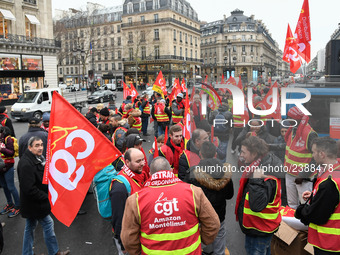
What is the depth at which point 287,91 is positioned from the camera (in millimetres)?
3270

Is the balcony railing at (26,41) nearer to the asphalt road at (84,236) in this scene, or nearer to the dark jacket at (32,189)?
the asphalt road at (84,236)

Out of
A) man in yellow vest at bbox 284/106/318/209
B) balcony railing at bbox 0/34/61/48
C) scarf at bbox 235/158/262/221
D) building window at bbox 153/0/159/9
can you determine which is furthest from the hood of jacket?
building window at bbox 153/0/159/9

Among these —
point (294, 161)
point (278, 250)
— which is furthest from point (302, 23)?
point (278, 250)

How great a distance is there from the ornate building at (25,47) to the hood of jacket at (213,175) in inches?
1080

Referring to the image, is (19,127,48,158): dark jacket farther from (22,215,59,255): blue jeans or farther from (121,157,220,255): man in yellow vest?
(121,157,220,255): man in yellow vest

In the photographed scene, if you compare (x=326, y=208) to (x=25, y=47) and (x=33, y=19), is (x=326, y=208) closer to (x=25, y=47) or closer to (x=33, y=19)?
(x=25, y=47)

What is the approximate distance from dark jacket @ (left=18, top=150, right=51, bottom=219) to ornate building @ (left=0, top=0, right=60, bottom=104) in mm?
25806

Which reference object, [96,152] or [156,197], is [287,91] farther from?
[96,152]

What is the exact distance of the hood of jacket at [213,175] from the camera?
3.09 metres

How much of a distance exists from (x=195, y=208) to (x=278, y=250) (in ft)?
5.48

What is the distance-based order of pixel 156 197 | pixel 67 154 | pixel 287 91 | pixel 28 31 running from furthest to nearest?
pixel 28 31
pixel 287 91
pixel 67 154
pixel 156 197

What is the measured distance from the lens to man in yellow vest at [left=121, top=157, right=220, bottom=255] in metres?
2.30

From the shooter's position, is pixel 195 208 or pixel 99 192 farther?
pixel 99 192

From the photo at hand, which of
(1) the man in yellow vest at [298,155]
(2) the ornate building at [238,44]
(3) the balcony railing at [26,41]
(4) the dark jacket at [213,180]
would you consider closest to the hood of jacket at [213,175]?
(4) the dark jacket at [213,180]
